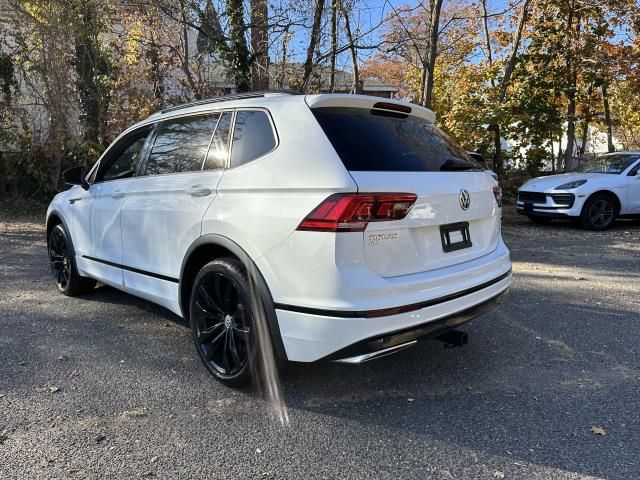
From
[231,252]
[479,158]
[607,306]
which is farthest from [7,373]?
[607,306]

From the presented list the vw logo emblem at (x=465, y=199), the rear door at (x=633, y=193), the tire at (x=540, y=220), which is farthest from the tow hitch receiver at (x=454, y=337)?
the rear door at (x=633, y=193)

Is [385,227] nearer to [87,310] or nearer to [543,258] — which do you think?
[87,310]

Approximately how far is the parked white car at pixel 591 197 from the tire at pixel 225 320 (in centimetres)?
854

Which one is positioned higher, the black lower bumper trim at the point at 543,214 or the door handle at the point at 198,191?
the door handle at the point at 198,191

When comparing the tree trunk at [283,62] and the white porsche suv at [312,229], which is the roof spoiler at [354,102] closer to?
the white porsche suv at [312,229]

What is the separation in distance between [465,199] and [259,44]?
773 cm

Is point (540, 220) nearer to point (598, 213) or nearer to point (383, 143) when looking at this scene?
point (598, 213)

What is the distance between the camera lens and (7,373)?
12.0 feet

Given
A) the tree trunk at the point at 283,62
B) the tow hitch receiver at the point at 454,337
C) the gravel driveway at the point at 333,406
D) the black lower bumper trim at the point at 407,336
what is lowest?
the gravel driveway at the point at 333,406

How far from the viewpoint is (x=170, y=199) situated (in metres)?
3.79

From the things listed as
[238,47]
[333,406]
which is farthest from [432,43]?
[333,406]

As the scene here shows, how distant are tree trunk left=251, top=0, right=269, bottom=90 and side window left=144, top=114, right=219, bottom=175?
5.97 meters

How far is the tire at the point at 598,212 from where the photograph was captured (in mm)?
Answer: 10039

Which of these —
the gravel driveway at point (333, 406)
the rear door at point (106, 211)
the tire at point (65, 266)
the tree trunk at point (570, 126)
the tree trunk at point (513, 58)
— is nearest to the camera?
Result: the gravel driveway at point (333, 406)
